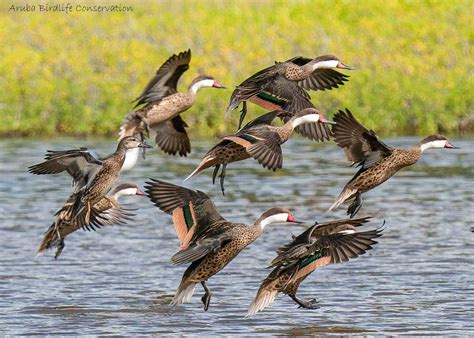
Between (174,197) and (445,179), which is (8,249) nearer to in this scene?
(174,197)

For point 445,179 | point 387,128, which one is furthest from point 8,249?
point 387,128

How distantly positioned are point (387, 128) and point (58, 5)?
1123 centimetres

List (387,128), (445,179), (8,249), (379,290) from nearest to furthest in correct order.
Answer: (379,290)
(8,249)
(445,179)
(387,128)

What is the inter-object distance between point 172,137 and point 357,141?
2366 mm

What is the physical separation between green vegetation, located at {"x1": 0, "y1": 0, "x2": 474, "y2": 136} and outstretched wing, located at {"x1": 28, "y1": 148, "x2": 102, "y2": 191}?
13846mm

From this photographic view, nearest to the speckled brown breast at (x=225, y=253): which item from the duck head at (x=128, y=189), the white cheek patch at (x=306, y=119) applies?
the white cheek patch at (x=306, y=119)

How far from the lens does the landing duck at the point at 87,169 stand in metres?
11.1

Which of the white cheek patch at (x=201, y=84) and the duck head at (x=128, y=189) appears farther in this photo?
the duck head at (x=128, y=189)

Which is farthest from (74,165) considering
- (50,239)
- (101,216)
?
(50,239)

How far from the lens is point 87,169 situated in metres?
11.4

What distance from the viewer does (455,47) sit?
93.8 ft

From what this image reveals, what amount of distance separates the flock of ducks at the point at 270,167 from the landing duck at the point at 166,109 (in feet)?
1.32

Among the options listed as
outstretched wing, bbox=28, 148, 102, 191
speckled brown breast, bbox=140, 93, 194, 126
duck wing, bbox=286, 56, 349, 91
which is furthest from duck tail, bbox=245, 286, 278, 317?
speckled brown breast, bbox=140, 93, 194, 126

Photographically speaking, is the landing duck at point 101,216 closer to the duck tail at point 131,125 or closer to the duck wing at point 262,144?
the duck tail at point 131,125
